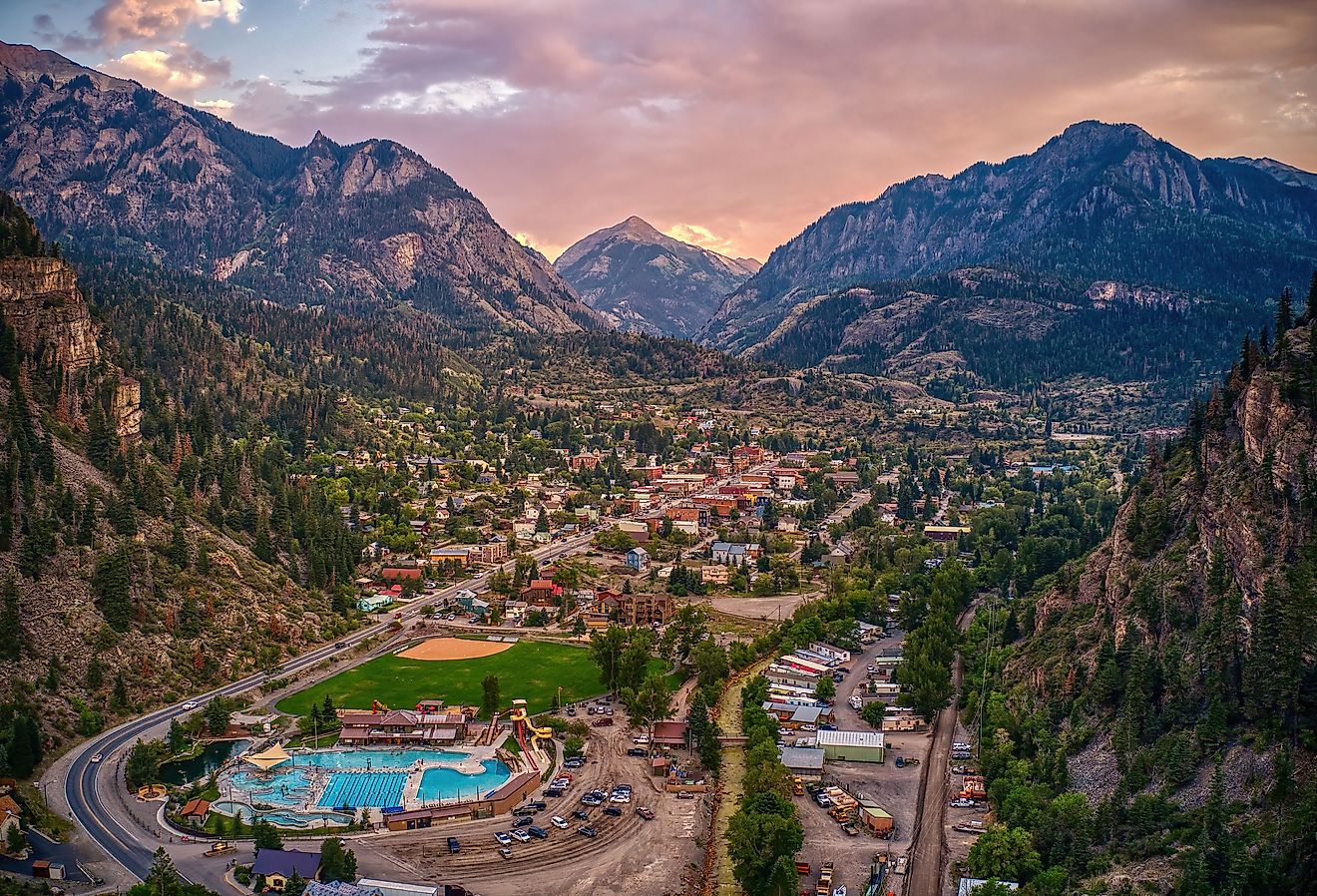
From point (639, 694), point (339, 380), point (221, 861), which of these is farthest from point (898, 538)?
point (339, 380)

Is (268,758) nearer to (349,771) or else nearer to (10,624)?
(349,771)

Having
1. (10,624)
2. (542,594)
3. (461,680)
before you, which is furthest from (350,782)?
(542,594)

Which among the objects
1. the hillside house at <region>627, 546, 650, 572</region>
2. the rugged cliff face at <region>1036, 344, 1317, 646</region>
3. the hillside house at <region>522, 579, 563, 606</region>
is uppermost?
the rugged cliff face at <region>1036, 344, 1317, 646</region>

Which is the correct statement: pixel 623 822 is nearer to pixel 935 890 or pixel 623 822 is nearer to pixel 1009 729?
pixel 935 890

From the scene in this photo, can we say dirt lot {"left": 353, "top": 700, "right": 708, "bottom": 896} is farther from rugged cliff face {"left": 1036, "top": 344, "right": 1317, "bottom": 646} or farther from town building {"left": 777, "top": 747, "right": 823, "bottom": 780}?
rugged cliff face {"left": 1036, "top": 344, "right": 1317, "bottom": 646}

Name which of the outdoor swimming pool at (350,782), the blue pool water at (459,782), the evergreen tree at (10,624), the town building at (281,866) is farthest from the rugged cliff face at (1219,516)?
the evergreen tree at (10,624)

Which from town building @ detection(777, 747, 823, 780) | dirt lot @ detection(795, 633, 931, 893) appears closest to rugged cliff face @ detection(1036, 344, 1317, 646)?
dirt lot @ detection(795, 633, 931, 893)
